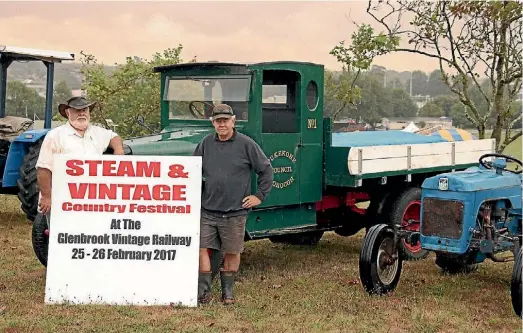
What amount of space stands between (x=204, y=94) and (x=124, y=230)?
2111 millimetres

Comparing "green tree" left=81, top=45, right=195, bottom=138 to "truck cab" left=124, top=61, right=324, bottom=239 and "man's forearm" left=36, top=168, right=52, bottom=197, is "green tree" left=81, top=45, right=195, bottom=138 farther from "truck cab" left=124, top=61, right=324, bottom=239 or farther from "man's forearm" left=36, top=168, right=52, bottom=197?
"man's forearm" left=36, top=168, right=52, bottom=197

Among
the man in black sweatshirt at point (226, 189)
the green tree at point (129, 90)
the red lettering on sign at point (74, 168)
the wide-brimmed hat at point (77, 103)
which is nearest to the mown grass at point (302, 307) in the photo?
the man in black sweatshirt at point (226, 189)

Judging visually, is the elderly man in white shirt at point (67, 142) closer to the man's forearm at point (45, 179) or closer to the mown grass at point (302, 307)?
the man's forearm at point (45, 179)

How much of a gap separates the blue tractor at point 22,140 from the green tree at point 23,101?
14cm

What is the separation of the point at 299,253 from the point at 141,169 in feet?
11.4

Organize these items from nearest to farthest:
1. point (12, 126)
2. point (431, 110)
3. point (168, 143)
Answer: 1. point (168, 143)
2. point (12, 126)
3. point (431, 110)

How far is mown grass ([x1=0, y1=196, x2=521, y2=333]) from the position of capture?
5.81 metres

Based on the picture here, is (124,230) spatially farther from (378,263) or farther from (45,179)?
(378,263)

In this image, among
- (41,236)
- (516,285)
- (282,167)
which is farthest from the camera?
(282,167)

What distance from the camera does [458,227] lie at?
680cm

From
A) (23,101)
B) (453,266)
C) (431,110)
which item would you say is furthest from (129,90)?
(431,110)

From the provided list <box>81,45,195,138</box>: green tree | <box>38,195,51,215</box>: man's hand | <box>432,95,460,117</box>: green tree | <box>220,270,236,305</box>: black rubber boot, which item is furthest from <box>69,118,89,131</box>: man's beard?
<box>432,95,460,117</box>: green tree

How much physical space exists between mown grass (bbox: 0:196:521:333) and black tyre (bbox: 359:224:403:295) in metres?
0.13

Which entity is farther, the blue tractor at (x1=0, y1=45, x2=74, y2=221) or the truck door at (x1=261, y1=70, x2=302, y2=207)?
the blue tractor at (x1=0, y1=45, x2=74, y2=221)
